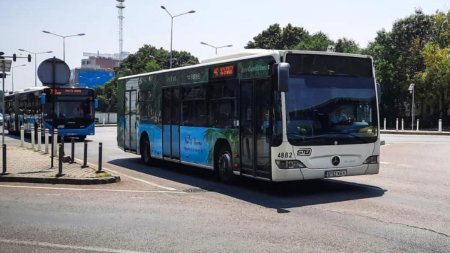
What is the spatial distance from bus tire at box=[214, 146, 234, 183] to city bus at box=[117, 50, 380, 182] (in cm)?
2

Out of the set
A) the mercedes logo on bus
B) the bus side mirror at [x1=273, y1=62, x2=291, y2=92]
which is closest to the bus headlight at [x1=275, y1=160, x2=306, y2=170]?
the mercedes logo on bus

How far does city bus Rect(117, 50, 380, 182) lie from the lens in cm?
1045

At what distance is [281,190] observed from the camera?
11.6 metres

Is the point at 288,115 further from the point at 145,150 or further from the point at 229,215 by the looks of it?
the point at 145,150

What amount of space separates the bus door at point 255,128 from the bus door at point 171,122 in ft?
11.7

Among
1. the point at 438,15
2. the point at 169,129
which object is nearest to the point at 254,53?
the point at 169,129

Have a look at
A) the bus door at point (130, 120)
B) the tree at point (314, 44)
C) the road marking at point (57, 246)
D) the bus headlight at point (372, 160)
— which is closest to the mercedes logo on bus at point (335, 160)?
the bus headlight at point (372, 160)

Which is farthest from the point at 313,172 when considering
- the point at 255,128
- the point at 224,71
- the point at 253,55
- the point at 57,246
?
the point at 57,246

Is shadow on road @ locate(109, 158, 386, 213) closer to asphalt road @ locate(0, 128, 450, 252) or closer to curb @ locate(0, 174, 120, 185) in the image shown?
asphalt road @ locate(0, 128, 450, 252)

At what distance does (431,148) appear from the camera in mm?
23469

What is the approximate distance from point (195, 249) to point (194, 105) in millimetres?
7644

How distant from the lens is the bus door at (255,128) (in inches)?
425

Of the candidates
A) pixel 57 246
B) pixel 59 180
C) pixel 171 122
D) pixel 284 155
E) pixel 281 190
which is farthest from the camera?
pixel 171 122

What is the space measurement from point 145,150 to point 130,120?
1.64m
